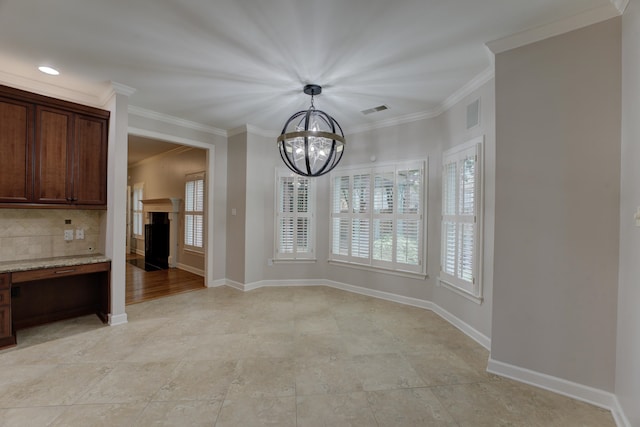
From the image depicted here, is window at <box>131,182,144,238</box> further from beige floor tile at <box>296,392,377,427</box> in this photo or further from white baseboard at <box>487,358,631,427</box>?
white baseboard at <box>487,358,631,427</box>

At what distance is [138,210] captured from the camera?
8.74 m

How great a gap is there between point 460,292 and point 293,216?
119 inches

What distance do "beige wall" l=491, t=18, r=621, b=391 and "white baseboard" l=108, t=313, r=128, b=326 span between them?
13.7 feet

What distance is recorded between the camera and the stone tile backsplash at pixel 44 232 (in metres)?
3.20

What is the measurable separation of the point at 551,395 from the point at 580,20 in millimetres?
2955

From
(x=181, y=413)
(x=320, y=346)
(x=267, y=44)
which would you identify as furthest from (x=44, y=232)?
(x=320, y=346)

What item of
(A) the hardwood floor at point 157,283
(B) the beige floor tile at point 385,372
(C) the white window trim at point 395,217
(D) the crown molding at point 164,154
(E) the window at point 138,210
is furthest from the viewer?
(E) the window at point 138,210

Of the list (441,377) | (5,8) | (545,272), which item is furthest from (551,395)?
(5,8)

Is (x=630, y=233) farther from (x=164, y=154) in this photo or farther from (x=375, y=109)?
(x=164, y=154)

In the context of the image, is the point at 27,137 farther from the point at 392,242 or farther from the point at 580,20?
the point at 580,20

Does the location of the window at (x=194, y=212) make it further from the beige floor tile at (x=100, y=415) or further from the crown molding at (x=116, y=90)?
the beige floor tile at (x=100, y=415)

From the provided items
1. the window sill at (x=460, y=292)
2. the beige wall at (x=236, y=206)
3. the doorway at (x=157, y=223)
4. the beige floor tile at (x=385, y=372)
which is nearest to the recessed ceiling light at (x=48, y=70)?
the doorway at (x=157, y=223)

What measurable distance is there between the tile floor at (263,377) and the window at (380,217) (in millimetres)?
1053

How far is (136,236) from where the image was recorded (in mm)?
8867
